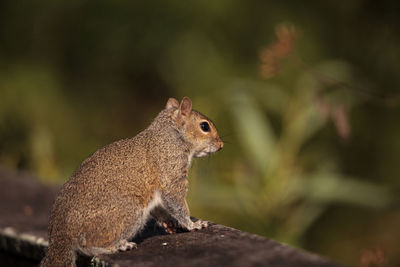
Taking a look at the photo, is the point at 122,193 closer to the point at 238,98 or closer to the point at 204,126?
the point at 204,126

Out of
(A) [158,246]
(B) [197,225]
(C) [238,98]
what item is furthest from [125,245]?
(C) [238,98]

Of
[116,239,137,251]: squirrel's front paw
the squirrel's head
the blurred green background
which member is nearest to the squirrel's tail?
[116,239,137,251]: squirrel's front paw

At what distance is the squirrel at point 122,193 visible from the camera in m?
2.67

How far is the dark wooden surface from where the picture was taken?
2270 millimetres

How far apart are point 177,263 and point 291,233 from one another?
1.92 metres

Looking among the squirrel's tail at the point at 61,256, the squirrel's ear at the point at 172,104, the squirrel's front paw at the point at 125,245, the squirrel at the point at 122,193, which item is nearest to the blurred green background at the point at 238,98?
the squirrel's ear at the point at 172,104

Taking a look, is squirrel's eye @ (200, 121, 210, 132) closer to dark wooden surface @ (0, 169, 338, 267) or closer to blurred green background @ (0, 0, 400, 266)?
dark wooden surface @ (0, 169, 338, 267)

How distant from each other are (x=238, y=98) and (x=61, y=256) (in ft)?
7.74

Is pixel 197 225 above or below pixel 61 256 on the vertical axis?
above

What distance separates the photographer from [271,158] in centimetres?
426

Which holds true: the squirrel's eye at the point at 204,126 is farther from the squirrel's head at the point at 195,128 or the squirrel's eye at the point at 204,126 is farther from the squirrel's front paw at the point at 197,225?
the squirrel's front paw at the point at 197,225

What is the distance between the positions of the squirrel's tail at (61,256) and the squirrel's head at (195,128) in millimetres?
868

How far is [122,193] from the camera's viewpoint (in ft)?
9.16

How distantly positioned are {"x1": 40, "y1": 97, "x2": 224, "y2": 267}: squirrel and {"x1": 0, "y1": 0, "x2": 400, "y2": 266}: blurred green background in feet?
3.83
